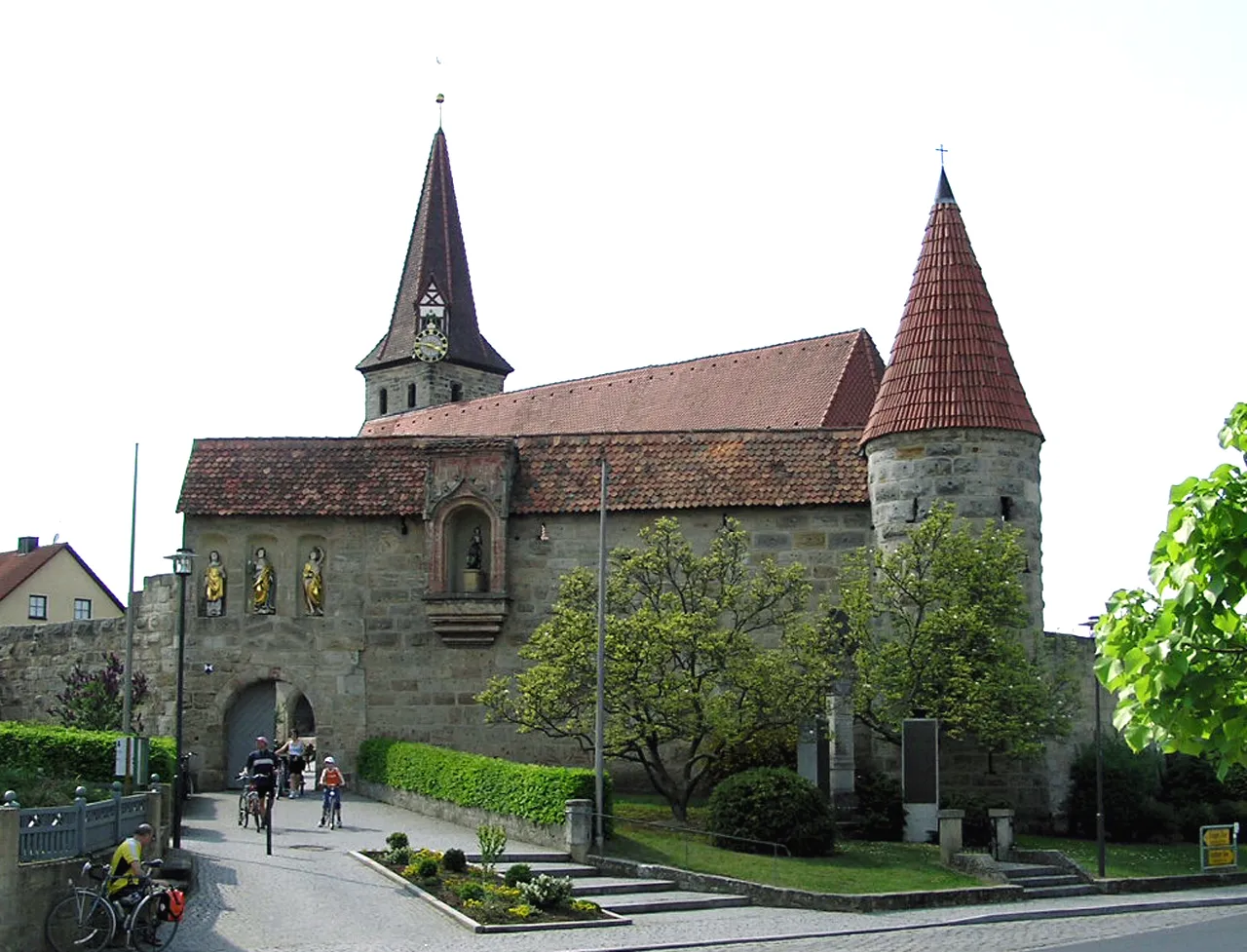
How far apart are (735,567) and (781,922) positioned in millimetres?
9934

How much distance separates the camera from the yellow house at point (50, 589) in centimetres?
6425

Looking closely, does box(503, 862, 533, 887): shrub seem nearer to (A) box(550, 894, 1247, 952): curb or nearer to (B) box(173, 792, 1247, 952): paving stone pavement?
(B) box(173, 792, 1247, 952): paving stone pavement

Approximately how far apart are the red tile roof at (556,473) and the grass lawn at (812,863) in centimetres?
823

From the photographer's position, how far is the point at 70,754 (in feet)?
92.1

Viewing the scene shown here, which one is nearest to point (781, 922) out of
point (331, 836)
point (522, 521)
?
point (331, 836)

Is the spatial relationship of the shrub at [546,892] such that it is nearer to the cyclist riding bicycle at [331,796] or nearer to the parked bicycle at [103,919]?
the parked bicycle at [103,919]

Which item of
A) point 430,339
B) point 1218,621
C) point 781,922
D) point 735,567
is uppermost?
point 430,339

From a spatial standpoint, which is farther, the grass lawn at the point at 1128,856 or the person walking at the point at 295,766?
the person walking at the point at 295,766

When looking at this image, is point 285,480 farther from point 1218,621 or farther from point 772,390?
point 1218,621

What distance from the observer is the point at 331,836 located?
2680cm

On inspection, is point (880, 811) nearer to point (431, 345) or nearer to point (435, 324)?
point (431, 345)

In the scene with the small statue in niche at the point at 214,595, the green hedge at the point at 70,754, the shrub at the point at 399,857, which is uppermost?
the small statue in niche at the point at 214,595

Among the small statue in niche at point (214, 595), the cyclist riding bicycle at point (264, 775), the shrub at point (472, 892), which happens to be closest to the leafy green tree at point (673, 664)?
the cyclist riding bicycle at point (264, 775)

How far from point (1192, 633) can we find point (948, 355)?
26280 mm
